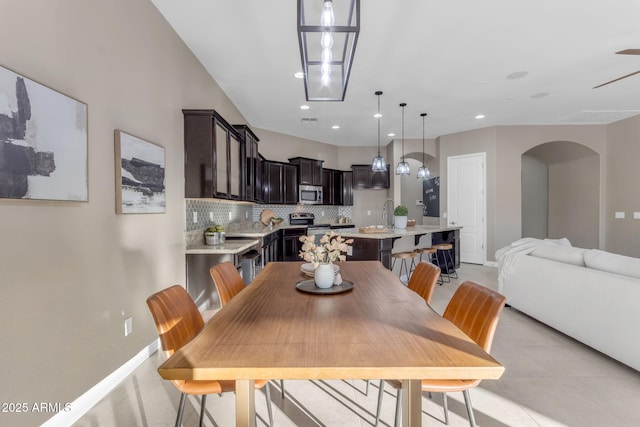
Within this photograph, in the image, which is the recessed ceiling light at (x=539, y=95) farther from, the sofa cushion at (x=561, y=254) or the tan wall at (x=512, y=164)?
the sofa cushion at (x=561, y=254)

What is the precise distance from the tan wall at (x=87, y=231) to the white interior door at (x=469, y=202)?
19.9ft

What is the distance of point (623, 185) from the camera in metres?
5.82

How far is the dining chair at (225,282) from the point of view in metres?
1.97

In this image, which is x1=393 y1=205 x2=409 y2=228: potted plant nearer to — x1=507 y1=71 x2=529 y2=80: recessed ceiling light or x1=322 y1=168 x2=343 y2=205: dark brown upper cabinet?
x1=507 y1=71 x2=529 y2=80: recessed ceiling light

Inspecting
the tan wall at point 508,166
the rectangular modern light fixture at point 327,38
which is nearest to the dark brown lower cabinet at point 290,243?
the rectangular modern light fixture at point 327,38

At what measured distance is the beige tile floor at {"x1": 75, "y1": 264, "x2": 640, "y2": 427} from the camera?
1.82 meters

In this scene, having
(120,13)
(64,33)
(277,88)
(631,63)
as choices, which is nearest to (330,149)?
(277,88)

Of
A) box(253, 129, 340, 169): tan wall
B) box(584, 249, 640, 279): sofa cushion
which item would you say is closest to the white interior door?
box(253, 129, 340, 169): tan wall

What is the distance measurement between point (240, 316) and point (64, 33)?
6.12 feet

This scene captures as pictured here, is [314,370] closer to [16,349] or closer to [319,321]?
[319,321]

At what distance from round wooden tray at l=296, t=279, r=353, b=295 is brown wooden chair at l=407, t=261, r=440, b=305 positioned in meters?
0.51

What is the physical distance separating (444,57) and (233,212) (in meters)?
3.77

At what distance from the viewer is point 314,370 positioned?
0.96 meters

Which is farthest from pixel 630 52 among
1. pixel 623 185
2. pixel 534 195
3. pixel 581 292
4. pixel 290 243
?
pixel 290 243
